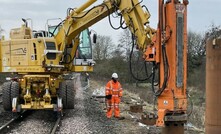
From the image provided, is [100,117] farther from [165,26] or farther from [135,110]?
[165,26]

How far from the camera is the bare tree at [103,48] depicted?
6494 centimetres

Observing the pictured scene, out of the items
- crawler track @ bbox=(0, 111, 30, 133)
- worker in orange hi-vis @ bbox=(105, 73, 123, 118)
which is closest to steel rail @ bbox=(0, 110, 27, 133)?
crawler track @ bbox=(0, 111, 30, 133)

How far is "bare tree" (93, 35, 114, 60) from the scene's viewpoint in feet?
213

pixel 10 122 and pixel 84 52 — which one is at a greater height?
pixel 84 52

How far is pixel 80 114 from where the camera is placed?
48.5ft

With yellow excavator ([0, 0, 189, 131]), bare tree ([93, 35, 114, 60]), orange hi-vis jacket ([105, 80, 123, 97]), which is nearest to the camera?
yellow excavator ([0, 0, 189, 131])

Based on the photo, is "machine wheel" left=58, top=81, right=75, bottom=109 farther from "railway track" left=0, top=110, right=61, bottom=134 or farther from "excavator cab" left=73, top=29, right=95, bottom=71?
"excavator cab" left=73, top=29, right=95, bottom=71

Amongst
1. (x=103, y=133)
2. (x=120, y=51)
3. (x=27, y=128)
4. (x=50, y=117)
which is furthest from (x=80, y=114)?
(x=120, y=51)

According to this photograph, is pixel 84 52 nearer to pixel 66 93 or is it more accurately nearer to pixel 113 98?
pixel 66 93

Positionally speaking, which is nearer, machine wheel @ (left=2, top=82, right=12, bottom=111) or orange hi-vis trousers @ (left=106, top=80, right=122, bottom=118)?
orange hi-vis trousers @ (left=106, top=80, right=122, bottom=118)

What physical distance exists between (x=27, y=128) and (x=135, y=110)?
493 centimetres

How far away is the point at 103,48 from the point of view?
235 ft

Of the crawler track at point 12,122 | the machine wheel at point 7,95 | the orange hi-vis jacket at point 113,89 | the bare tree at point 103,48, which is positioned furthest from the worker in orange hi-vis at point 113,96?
the bare tree at point 103,48

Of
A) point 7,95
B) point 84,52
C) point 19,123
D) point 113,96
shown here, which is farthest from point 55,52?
point 19,123
